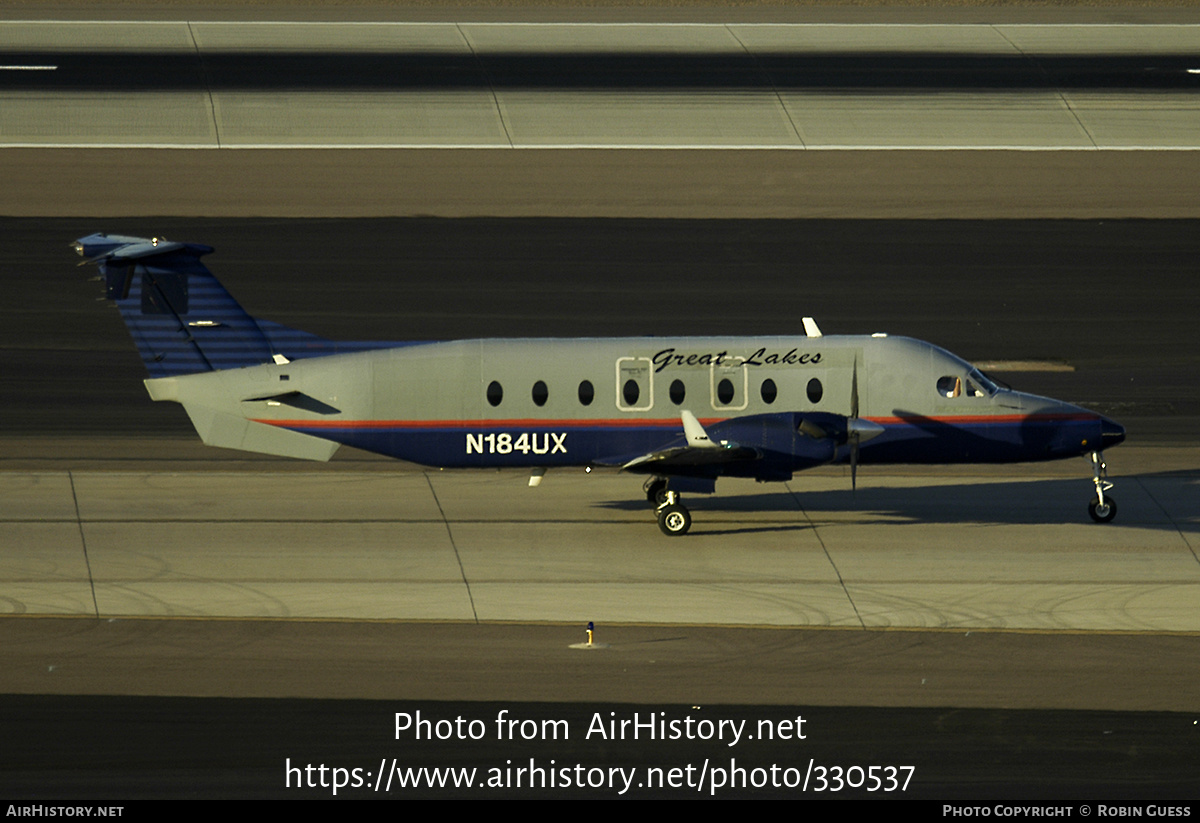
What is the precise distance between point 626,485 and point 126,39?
1439 inches

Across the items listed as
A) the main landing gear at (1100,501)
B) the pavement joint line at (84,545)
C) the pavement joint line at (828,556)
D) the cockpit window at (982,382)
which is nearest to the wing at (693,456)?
the pavement joint line at (828,556)

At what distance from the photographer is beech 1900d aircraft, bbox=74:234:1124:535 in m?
27.5

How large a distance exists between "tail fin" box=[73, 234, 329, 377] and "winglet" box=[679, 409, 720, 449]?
6885mm

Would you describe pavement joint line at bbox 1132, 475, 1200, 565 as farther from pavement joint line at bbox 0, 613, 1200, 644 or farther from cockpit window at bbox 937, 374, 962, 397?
cockpit window at bbox 937, 374, 962, 397

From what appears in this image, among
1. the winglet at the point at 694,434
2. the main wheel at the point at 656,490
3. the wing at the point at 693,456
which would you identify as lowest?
the main wheel at the point at 656,490

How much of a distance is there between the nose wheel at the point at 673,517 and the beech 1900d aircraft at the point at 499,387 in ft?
0.07

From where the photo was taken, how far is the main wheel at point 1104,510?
2847 cm

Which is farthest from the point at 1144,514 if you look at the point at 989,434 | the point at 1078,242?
the point at 1078,242

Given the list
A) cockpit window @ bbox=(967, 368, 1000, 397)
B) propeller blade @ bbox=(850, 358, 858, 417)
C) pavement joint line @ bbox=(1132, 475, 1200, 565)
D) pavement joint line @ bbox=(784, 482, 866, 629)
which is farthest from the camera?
cockpit window @ bbox=(967, 368, 1000, 397)

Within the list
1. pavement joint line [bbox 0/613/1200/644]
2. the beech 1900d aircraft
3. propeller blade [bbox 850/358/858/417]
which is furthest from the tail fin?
propeller blade [bbox 850/358/858/417]

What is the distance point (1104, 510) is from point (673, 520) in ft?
24.0

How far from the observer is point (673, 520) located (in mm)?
27656

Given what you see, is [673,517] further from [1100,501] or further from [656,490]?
[1100,501]

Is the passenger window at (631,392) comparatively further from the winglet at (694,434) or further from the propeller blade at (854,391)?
the propeller blade at (854,391)
